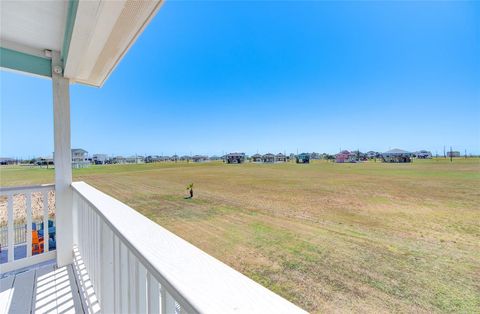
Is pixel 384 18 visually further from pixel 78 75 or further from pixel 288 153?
pixel 288 153

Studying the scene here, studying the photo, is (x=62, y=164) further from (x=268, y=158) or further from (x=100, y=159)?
(x=268, y=158)

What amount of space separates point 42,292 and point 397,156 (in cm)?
3974

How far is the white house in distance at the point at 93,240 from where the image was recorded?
36 cm

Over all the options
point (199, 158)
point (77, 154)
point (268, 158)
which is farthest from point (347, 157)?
point (77, 154)

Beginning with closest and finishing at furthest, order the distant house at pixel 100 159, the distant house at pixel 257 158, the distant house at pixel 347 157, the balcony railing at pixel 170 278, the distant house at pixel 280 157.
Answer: the balcony railing at pixel 170 278 → the distant house at pixel 100 159 → the distant house at pixel 347 157 → the distant house at pixel 280 157 → the distant house at pixel 257 158

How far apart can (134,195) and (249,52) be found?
32.0 ft

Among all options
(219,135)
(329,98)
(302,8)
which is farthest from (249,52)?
(219,135)

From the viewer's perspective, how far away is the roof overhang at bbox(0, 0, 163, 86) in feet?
3.48

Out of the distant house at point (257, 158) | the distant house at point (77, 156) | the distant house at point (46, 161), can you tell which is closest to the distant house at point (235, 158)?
the distant house at point (257, 158)

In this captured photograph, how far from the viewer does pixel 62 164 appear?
183 cm

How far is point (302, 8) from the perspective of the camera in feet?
21.1

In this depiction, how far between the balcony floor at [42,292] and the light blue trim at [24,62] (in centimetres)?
167

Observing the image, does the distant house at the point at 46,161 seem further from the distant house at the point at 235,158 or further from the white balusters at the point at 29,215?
the distant house at the point at 235,158

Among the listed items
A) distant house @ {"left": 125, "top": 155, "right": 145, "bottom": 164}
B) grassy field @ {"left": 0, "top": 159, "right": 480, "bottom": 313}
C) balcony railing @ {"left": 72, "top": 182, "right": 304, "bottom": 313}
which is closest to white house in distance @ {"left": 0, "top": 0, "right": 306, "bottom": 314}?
balcony railing @ {"left": 72, "top": 182, "right": 304, "bottom": 313}
